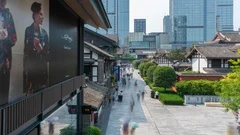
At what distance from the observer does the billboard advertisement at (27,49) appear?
18.1ft

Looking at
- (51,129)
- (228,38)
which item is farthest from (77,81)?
(228,38)

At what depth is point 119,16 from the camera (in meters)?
181

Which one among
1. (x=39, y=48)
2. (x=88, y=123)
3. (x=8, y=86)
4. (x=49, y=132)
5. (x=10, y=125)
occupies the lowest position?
(x=88, y=123)

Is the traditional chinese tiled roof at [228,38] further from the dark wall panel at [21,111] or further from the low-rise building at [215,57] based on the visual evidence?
the dark wall panel at [21,111]

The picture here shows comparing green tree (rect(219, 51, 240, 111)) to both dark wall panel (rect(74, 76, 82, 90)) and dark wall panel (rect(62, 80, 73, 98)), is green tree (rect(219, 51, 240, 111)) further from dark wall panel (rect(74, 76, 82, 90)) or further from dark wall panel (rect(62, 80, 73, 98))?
dark wall panel (rect(62, 80, 73, 98))

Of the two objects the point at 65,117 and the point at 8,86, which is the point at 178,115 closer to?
the point at 65,117

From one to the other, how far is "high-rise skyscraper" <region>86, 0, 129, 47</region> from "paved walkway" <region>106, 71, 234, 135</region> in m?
137

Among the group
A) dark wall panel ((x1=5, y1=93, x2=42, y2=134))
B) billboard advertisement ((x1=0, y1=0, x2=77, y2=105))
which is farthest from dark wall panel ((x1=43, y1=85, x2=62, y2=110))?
dark wall panel ((x1=5, y1=93, x2=42, y2=134))

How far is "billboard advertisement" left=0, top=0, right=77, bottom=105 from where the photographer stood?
Answer: 5519 mm

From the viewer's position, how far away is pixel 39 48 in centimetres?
755

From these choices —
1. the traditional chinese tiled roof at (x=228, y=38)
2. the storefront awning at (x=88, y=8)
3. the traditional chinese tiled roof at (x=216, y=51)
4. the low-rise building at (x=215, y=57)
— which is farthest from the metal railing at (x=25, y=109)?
the traditional chinese tiled roof at (x=228, y=38)

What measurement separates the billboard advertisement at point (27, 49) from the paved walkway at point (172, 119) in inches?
588

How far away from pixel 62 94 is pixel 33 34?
9.52ft

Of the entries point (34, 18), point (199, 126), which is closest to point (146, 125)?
point (199, 126)
